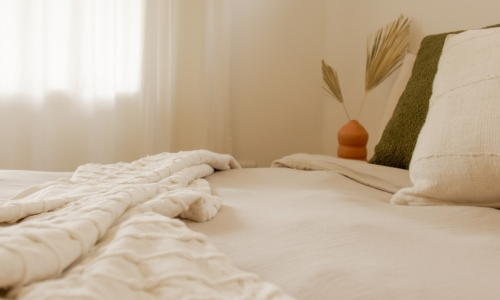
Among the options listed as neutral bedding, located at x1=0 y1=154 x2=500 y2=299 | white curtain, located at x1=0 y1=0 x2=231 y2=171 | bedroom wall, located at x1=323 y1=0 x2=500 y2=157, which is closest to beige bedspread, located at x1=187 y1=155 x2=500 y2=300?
neutral bedding, located at x1=0 y1=154 x2=500 y2=299

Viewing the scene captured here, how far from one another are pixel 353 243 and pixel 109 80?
1996 millimetres

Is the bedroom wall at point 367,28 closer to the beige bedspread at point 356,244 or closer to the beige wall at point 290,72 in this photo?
the beige wall at point 290,72

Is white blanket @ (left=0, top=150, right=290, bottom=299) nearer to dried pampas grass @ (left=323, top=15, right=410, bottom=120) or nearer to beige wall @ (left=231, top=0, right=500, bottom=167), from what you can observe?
dried pampas grass @ (left=323, top=15, right=410, bottom=120)

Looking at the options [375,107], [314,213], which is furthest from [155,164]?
[375,107]

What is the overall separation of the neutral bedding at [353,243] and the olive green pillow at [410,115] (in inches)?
10.9

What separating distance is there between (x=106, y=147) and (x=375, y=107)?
1448mm

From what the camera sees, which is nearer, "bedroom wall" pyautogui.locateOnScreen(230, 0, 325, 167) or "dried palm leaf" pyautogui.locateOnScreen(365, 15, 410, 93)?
"dried palm leaf" pyautogui.locateOnScreen(365, 15, 410, 93)

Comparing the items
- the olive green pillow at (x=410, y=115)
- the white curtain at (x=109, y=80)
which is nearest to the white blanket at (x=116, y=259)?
the olive green pillow at (x=410, y=115)

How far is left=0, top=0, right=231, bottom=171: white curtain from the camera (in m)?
2.17

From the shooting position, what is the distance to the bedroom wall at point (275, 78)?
2703mm

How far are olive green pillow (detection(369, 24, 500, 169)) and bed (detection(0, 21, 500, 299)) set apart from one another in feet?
0.46

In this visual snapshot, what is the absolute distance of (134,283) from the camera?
392 millimetres

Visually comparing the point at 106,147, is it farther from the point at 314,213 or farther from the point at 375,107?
the point at 314,213

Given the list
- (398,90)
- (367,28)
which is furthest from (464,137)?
(367,28)
